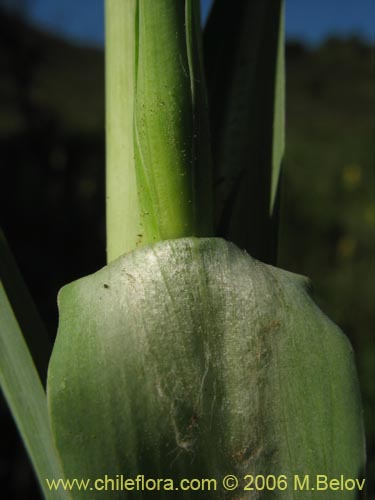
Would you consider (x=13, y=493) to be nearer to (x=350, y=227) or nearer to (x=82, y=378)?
(x=82, y=378)

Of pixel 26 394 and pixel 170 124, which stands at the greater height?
pixel 170 124

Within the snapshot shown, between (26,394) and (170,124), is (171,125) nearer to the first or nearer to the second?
(170,124)

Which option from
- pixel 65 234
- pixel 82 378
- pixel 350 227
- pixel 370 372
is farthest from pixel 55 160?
pixel 82 378

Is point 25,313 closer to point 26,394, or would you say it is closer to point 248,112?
point 26,394

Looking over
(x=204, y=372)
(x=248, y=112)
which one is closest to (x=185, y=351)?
(x=204, y=372)

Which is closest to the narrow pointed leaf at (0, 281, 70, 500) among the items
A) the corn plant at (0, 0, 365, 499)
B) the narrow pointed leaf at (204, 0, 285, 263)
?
the corn plant at (0, 0, 365, 499)

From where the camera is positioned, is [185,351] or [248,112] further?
[248,112]
